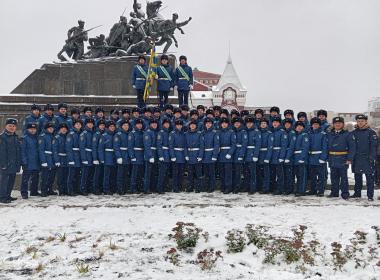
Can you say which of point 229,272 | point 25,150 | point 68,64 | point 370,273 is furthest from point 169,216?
point 68,64

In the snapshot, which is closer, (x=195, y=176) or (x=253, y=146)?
(x=253, y=146)

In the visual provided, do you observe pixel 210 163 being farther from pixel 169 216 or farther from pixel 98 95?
pixel 98 95

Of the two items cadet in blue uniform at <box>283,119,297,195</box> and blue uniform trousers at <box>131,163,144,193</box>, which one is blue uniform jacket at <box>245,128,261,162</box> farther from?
blue uniform trousers at <box>131,163,144,193</box>

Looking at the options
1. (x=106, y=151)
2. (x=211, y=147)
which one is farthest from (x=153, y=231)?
(x=106, y=151)

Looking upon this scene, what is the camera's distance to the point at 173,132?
9.18 meters

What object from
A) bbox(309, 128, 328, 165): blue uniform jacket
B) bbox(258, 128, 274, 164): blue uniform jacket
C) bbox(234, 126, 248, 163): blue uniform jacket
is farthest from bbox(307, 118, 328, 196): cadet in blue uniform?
bbox(234, 126, 248, 163): blue uniform jacket

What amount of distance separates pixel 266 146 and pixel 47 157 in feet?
16.2

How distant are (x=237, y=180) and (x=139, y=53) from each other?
8821 millimetres

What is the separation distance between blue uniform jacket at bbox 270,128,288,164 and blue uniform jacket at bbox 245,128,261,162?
1.13ft

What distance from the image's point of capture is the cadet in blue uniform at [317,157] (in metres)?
8.56

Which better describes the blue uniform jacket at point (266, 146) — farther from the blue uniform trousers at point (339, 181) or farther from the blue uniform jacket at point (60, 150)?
the blue uniform jacket at point (60, 150)

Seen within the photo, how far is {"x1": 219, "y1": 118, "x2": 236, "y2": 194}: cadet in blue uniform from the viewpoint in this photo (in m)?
9.00

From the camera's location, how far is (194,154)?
906 cm

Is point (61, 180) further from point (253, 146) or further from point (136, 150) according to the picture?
point (253, 146)
